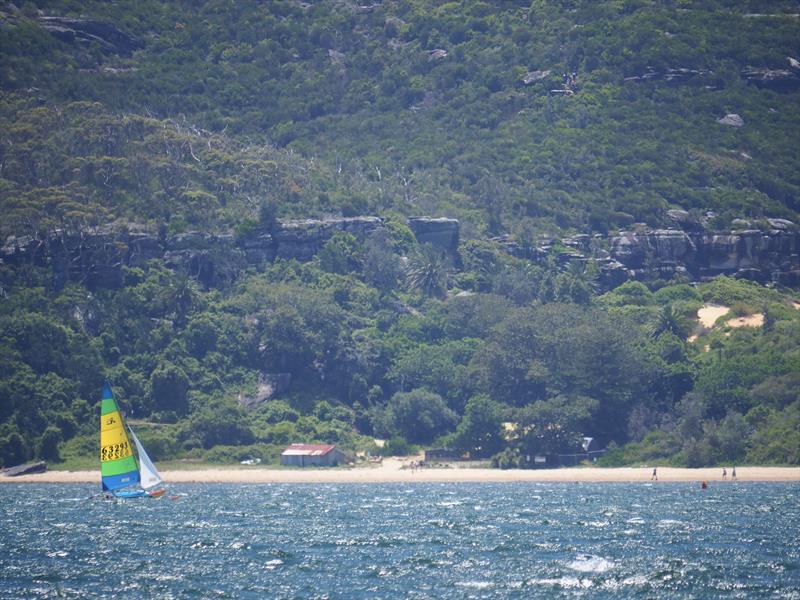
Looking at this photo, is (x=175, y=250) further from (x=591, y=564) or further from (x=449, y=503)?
(x=591, y=564)

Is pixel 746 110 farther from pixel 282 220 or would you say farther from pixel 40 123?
pixel 40 123

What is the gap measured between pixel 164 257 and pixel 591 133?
63759mm

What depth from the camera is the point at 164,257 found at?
14812 centimetres

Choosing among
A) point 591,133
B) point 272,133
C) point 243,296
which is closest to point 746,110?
point 591,133

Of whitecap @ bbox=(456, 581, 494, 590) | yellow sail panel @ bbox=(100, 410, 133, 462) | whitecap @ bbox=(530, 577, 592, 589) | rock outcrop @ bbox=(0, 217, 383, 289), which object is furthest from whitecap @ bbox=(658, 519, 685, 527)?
rock outcrop @ bbox=(0, 217, 383, 289)

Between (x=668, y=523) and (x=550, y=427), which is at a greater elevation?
(x=550, y=427)

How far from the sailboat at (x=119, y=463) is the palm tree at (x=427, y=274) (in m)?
61.2

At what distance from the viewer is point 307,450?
119500 millimetres

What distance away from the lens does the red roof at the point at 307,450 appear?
389ft

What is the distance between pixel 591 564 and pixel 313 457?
5865 cm

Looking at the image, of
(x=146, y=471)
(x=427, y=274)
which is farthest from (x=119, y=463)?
(x=427, y=274)

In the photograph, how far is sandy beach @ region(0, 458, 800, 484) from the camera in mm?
108125

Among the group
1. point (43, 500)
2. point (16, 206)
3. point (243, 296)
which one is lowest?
point (43, 500)

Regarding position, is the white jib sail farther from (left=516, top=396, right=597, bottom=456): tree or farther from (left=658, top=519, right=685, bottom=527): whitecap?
(left=516, top=396, right=597, bottom=456): tree
